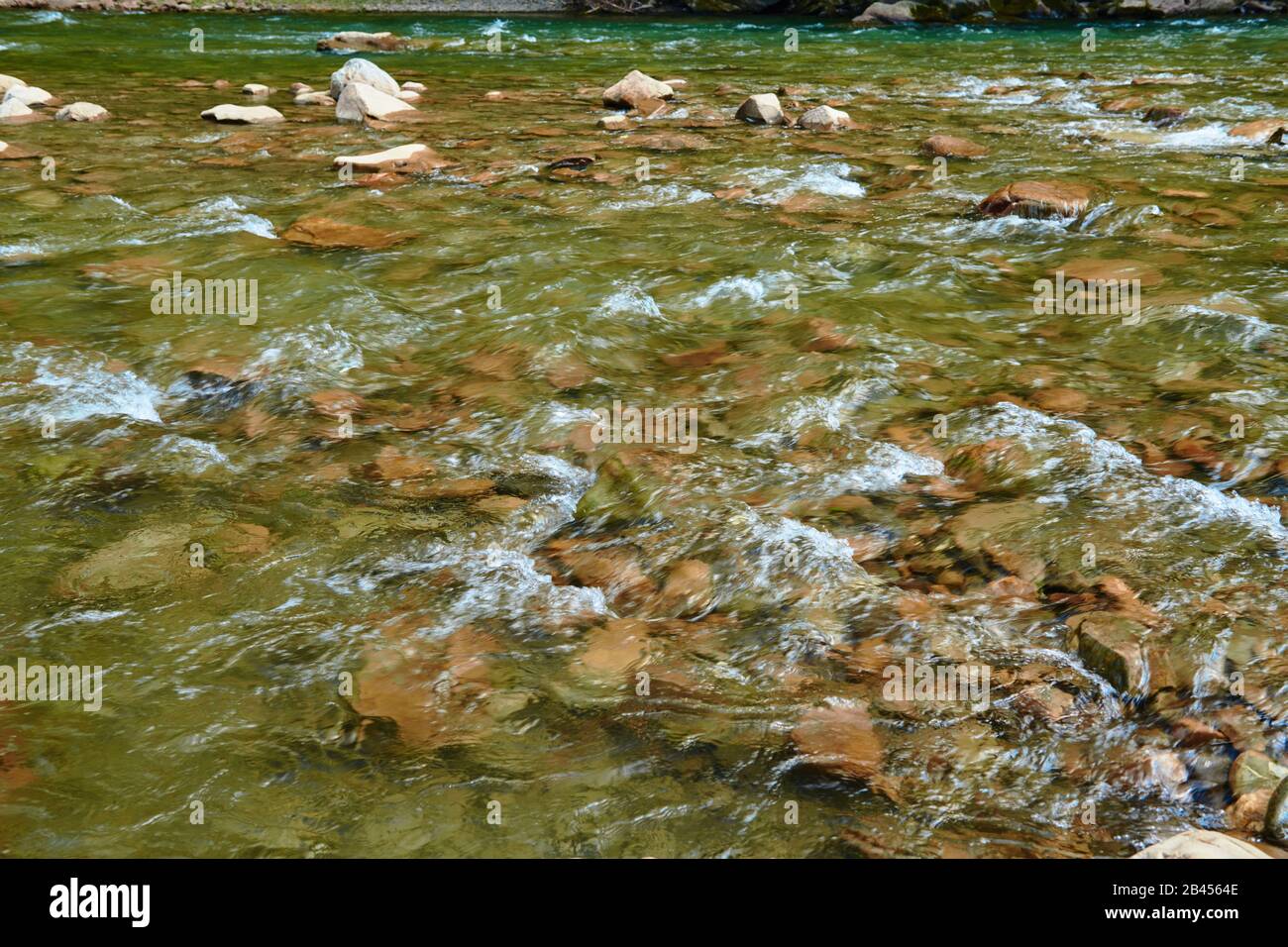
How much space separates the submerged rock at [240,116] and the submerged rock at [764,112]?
6.49m

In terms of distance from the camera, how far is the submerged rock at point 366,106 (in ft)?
48.2

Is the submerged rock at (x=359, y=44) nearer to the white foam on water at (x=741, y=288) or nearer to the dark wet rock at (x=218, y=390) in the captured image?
the white foam on water at (x=741, y=288)

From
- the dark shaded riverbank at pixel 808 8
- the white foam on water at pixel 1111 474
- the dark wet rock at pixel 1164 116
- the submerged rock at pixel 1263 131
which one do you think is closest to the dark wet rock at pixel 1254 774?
the white foam on water at pixel 1111 474

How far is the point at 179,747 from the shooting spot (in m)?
3.63

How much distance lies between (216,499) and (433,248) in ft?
14.1

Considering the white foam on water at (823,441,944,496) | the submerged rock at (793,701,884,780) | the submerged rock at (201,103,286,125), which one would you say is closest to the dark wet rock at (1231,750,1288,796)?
the submerged rock at (793,701,884,780)

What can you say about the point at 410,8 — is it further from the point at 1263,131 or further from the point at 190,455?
the point at 190,455

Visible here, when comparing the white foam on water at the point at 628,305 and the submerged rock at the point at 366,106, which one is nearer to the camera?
the white foam on water at the point at 628,305

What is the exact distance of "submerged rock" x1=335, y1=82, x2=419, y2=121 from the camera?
14.7 metres

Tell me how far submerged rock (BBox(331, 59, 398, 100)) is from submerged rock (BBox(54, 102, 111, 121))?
3.42 m

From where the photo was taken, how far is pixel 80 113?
47.0 feet

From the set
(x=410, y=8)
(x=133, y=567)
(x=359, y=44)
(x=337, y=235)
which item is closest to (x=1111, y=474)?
(x=133, y=567)

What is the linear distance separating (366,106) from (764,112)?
5.50 meters
